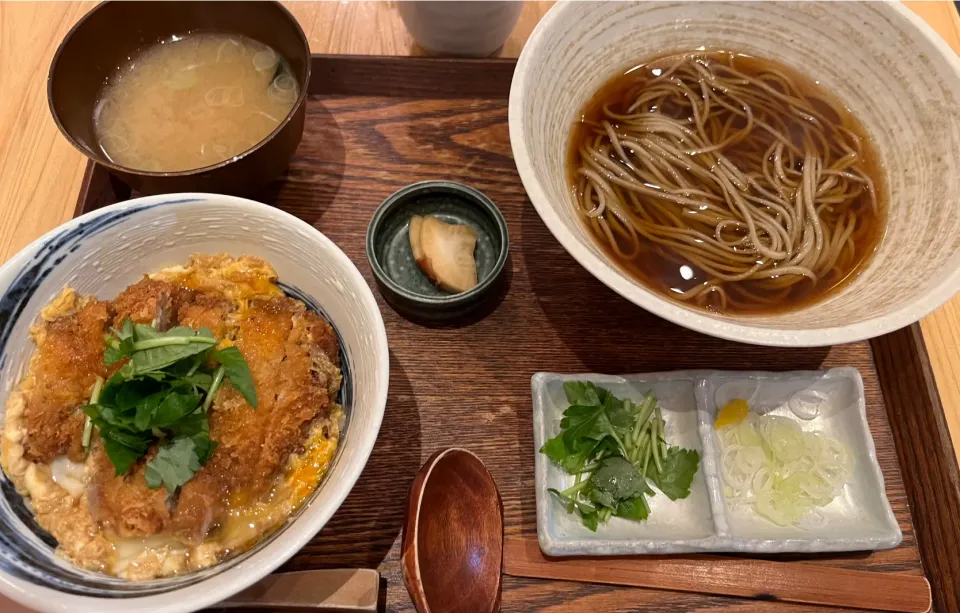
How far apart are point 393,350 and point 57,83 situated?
103cm

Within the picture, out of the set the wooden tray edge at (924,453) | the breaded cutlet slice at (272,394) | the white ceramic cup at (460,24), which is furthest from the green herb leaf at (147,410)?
the wooden tray edge at (924,453)

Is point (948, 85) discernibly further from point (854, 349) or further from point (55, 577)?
point (55, 577)

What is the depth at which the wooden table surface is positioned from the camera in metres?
1.45

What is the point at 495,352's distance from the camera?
1.42 meters

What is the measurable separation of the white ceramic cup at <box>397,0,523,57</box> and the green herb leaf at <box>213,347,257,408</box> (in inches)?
42.7

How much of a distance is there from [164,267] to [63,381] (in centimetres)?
31

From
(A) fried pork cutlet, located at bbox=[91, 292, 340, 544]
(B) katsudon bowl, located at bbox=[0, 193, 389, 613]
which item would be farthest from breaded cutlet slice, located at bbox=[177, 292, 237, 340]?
(B) katsudon bowl, located at bbox=[0, 193, 389, 613]

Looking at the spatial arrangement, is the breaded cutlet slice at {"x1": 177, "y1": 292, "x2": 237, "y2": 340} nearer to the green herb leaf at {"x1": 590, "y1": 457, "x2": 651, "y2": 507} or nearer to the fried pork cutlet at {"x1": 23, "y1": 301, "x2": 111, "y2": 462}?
the fried pork cutlet at {"x1": 23, "y1": 301, "x2": 111, "y2": 462}

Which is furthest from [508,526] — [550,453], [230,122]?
[230,122]

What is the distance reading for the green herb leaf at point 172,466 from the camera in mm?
1022

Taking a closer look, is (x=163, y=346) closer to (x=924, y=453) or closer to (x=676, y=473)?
(x=676, y=473)

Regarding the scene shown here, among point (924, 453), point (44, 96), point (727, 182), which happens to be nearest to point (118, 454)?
point (44, 96)

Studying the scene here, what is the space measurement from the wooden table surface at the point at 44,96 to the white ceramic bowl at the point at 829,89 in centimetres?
38

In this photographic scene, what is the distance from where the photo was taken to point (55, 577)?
939 mm
